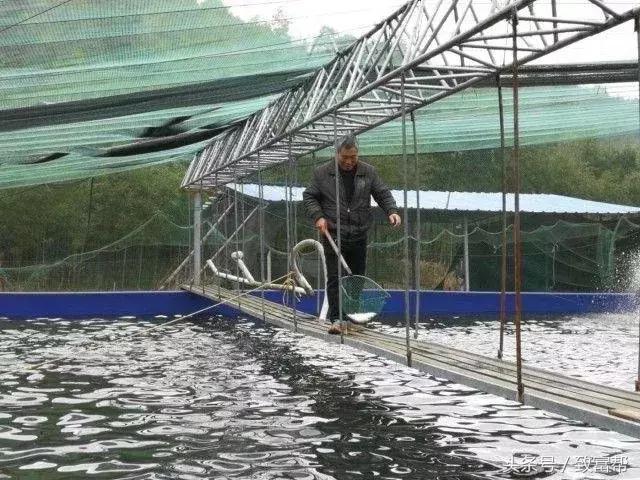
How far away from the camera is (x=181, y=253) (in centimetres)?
1958

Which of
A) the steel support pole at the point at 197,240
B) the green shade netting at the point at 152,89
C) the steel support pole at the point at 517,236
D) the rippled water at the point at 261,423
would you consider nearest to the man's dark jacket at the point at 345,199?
the rippled water at the point at 261,423

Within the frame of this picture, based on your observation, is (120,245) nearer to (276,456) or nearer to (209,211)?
(209,211)

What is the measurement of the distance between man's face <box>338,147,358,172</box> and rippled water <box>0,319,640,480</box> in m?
1.94

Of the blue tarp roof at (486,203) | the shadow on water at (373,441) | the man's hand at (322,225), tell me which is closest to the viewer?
the shadow on water at (373,441)

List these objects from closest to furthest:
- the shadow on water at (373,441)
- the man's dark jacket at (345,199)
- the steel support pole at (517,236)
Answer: the steel support pole at (517,236)
the shadow on water at (373,441)
the man's dark jacket at (345,199)

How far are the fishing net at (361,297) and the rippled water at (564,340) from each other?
1474 millimetres

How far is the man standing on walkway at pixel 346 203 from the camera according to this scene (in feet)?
27.6

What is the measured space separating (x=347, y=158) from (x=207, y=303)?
357 inches

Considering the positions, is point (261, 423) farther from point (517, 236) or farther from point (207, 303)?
point (207, 303)

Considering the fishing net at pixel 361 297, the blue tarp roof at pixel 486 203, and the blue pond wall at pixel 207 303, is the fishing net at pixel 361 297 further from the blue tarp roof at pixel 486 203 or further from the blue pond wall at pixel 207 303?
the blue tarp roof at pixel 486 203

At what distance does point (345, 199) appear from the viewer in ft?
28.0

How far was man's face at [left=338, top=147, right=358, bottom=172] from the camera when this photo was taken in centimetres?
835

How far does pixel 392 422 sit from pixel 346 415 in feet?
1.27

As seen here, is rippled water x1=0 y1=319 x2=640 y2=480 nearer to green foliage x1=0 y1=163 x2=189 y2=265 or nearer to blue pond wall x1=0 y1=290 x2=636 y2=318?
blue pond wall x1=0 y1=290 x2=636 y2=318
